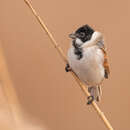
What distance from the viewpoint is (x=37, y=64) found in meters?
1.87

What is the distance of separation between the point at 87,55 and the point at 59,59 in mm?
503

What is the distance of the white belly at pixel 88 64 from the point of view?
143 cm

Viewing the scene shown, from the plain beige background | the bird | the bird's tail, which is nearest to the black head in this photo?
the bird

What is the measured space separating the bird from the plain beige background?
391mm

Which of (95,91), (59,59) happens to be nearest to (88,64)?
(95,91)

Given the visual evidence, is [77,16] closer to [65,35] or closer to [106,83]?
[65,35]

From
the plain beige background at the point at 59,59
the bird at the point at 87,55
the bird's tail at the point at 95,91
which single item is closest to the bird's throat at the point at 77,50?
the bird at the point at 87,55

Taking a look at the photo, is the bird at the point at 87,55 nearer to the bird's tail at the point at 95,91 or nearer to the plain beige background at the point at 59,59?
the bird's tail at the point at 95,91

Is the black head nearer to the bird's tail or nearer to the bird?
the bird

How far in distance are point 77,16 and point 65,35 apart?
0.41ft

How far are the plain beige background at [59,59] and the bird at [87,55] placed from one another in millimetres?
391

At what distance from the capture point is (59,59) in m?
1.92

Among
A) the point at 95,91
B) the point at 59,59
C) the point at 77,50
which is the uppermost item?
the point at 77,50

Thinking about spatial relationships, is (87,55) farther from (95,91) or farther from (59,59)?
Answer: (59,59)
